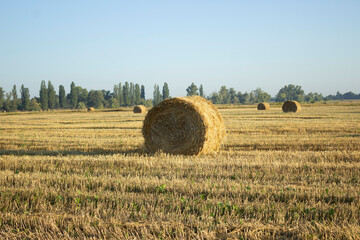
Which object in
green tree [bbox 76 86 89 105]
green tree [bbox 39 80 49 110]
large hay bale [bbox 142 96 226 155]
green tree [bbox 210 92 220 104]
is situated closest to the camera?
large hay bale [bbox 142 96 226 155]

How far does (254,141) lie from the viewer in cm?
1225

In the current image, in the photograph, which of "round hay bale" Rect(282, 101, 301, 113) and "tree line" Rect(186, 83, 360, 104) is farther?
"tree line" Rect(186, 83, 360, 104)

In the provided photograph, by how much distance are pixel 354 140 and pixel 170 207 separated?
956 cm

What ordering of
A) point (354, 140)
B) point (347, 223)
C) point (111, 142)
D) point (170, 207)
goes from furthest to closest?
1. point (111, 142)
2. point (354, 140)
3. point (170, 207)
4. point (347, 223)

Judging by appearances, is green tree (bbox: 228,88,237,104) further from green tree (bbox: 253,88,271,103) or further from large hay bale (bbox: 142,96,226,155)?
large hay bale (bbox: 142,96,226,155)

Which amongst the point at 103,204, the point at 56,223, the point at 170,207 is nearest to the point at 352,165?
the point at 170,207

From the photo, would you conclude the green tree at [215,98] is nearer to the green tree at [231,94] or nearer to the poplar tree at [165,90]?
the green tree at [231,94]

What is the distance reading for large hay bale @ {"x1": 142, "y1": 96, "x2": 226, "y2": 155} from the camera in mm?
9648

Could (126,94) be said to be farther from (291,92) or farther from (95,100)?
(291,92)

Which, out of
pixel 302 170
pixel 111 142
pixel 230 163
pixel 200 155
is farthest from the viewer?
pixel 111 142

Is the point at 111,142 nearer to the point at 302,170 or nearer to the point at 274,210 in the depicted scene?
the point at 302,170

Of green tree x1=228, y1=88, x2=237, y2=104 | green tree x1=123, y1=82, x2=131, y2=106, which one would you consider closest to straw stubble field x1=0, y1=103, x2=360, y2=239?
green tree x1=123, y1=82, x2=131, y2=106

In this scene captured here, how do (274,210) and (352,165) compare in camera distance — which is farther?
(352,165)

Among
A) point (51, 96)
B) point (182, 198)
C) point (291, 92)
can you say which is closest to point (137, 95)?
point (51, 96)
